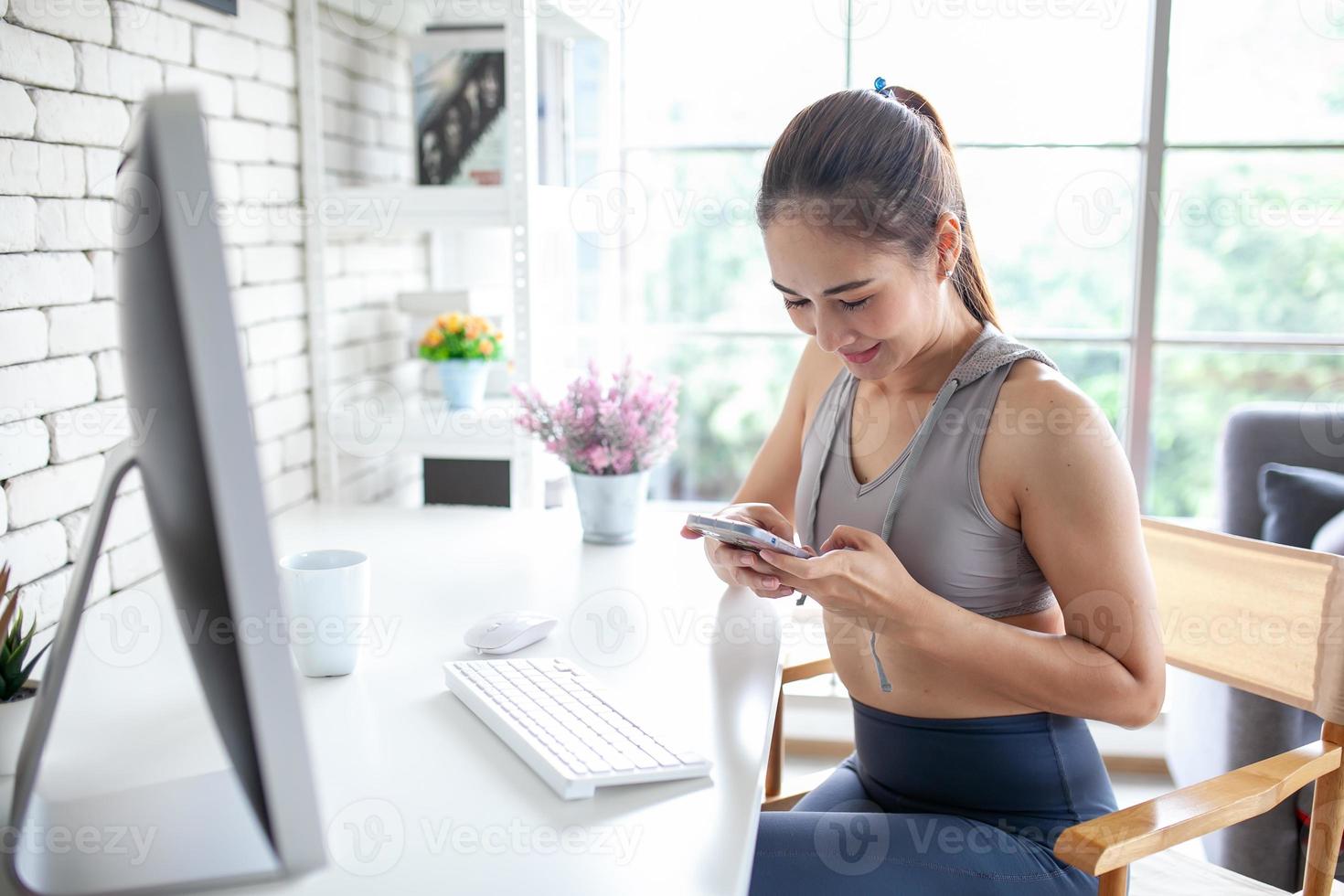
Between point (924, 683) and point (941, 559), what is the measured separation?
0.17m

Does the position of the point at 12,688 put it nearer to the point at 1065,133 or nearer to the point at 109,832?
the point at 109,832

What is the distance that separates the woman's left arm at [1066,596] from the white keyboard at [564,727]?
260 mm

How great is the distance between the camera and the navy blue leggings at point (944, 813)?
1184 mm

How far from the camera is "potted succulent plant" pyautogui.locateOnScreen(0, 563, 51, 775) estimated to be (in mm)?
1047

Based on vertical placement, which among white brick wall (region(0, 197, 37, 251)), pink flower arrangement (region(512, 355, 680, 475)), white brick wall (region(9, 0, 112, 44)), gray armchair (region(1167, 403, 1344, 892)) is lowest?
gray armchair (region(1167, 403, 1344, 892))

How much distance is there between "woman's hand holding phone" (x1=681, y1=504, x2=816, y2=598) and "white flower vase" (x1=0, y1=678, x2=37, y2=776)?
0.75 meters

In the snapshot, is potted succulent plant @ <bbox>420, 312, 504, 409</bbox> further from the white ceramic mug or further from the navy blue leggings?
the navy blue leggings

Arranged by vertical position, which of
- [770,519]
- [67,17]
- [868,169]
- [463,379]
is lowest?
[770,519]

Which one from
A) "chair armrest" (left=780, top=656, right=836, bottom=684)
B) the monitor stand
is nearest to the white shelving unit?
"chair armrest" (left=780, top=656, right=836, bottom=684)

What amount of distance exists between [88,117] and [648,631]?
3.73 ft

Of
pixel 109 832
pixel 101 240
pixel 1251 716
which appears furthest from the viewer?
pixel 1251 716

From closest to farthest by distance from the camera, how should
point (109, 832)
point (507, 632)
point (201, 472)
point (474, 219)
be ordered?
1. point (201, 472)
2. point (109, 832)
3. point (507, 632)
4. point (474, 219)

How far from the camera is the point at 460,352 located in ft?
7.73

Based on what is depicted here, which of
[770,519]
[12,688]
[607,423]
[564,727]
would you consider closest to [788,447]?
[770,519]
